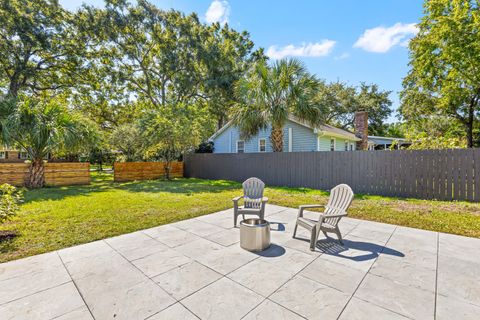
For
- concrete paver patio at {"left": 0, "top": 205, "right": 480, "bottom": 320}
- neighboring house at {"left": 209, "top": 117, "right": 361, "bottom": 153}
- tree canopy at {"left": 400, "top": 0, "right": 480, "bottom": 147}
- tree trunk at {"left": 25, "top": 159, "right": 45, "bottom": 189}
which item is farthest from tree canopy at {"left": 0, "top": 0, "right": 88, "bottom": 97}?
tree canopy at {"left": 400, "top": 0, "right": 480, "bottom": 147}

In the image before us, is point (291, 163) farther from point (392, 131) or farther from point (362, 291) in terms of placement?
point (392, 131)

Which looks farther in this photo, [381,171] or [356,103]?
[356,103]

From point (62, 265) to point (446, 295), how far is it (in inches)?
192

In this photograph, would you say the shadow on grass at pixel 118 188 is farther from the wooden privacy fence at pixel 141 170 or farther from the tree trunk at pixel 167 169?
the tree trunk at pixel 167 169

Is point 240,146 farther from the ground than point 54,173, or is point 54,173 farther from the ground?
point 240,146

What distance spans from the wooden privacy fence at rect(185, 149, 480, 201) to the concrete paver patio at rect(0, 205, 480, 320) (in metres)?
4.19

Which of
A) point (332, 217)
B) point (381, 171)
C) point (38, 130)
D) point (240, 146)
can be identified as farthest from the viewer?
point (240, 146)

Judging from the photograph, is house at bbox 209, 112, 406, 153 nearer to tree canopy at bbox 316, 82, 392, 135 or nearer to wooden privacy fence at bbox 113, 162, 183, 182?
wooden privacy fence at bbox 113, 162, 183, 182

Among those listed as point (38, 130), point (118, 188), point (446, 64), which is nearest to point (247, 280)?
point (118, 188)

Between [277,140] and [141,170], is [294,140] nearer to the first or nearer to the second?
[277,140]

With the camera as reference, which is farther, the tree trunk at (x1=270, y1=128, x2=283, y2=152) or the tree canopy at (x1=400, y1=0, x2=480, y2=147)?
the tree canopy at (x1=400, y1=0, x2=480, y2=147)

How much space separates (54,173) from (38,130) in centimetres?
299

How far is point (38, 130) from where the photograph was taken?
8969 millimetres

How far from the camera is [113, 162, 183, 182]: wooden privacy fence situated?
42.8 ft
